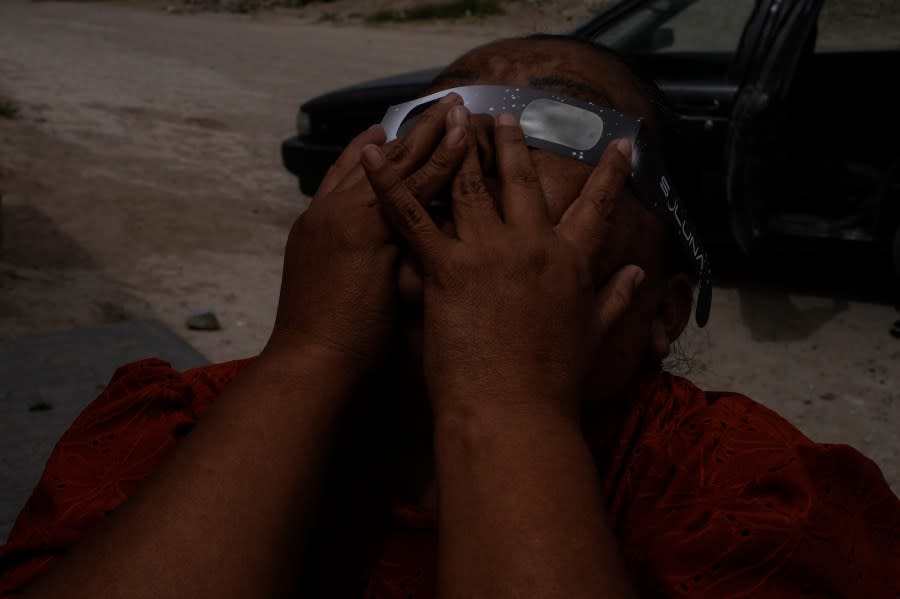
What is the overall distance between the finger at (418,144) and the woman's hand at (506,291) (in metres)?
0.05

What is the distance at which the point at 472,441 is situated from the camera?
3.27 feet

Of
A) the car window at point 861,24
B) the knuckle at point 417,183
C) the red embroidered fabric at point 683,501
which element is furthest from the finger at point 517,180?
the car window at point 861,24

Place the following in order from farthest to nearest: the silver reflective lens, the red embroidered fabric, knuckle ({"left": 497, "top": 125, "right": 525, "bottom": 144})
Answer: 1. the silver reflective lens
2. knuckle ({"left": 497, "top": 125, "right": 525, "bottom": 144})
3. the red embroidered fabric

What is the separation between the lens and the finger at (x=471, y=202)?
3.51ft

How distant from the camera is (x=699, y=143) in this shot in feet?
14.5

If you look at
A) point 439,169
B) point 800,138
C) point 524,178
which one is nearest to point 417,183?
point 439,169

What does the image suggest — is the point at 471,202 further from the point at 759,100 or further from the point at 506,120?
the point at 759,100

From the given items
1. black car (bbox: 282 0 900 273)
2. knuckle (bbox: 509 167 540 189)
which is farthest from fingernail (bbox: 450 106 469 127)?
black car (bbox: 282 0 900 273)

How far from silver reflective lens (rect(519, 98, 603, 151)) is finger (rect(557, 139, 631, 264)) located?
0.06 metres

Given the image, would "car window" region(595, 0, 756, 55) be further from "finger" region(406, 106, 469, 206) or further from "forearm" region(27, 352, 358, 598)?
"forearm" region(27, 352, 358, 598)

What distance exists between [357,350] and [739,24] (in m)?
4.20

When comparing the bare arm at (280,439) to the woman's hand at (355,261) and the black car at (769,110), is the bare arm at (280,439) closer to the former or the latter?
the woman's hand at (355,261)

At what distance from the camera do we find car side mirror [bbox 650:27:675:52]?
4.82 metres

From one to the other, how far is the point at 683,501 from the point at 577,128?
0.55m
